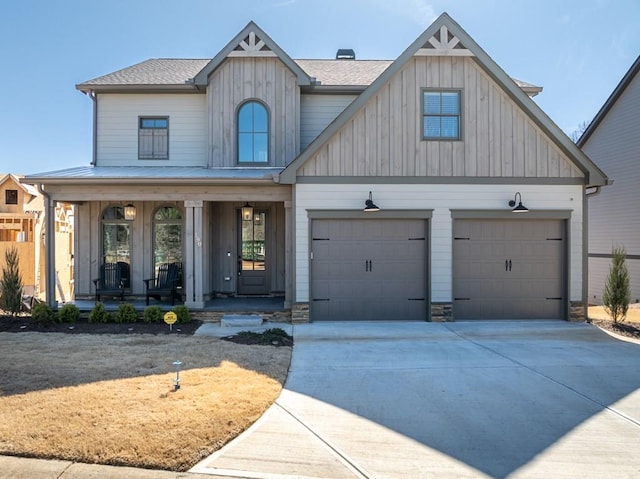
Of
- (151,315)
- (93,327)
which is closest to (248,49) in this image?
(151,315)

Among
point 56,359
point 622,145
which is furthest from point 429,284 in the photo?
point 622,145

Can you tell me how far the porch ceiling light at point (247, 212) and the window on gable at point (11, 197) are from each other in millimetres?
15628

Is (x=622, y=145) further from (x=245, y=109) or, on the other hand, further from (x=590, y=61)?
(x=245, y=109)

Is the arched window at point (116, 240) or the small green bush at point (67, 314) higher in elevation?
the arched window at point (116, 240)

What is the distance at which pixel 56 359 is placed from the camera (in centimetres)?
636

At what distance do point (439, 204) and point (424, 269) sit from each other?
1525mm

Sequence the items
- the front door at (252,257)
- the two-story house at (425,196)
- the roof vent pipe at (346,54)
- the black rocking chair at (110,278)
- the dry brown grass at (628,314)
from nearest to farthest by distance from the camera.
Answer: the two-story house at (425,196)
the dry brown grass at (628,314)
the black rocking chair at (110,278)
the front door at (252,257)
the roof vent pipe at (346,54)

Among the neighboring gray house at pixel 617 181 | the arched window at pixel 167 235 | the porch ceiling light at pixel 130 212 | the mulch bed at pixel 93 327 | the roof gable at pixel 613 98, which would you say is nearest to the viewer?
→ the mulch bed at pixel 93 327

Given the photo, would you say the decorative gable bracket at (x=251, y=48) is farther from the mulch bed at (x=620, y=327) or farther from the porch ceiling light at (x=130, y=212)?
the mulch bed at (x=620, y=327)

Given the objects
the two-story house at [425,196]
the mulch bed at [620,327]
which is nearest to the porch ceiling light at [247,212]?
the two-story house at [425,196]

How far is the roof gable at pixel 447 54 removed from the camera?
9383 millimetres

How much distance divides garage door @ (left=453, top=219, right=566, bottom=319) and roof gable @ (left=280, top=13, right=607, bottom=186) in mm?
1993

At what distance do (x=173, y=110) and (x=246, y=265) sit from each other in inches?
188

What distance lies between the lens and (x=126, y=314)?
9.53m
